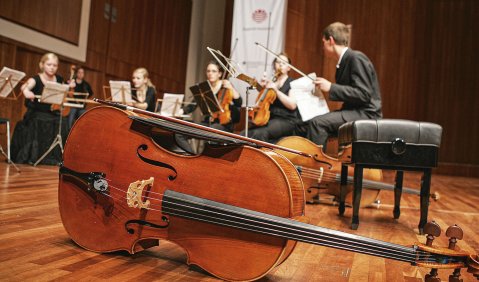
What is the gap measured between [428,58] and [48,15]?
695cm

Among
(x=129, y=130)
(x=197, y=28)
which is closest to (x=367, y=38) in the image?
(x=197, y=28)

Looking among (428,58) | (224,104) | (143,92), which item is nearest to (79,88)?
(143,92)

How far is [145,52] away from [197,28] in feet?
7.52

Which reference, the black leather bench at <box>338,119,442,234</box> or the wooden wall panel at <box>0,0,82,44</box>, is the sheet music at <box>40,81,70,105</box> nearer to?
the wooden wall panel at <box>0,0,82,44</box>

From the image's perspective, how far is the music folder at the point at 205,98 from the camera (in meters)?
4.62

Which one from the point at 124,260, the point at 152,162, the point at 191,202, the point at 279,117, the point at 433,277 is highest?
the point at 279,117

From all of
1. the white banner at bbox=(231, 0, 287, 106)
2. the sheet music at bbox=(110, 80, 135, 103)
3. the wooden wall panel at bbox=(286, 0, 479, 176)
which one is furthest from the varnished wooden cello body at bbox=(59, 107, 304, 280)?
the wooden wall panel at bbox=(286, 0, 479, 176)

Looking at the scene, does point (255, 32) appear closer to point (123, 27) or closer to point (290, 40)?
point (290, 40)

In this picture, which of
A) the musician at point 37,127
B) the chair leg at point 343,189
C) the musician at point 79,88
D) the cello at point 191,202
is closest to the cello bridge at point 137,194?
the cello at point 191,202

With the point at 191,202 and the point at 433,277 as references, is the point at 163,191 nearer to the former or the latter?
the point at 191,202

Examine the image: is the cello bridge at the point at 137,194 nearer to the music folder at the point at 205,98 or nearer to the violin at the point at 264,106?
the violin at the point at 264,106

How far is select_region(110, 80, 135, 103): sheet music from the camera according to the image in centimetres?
543

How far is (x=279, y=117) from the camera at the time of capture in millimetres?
4586

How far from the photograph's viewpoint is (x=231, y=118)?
5.34 metres
